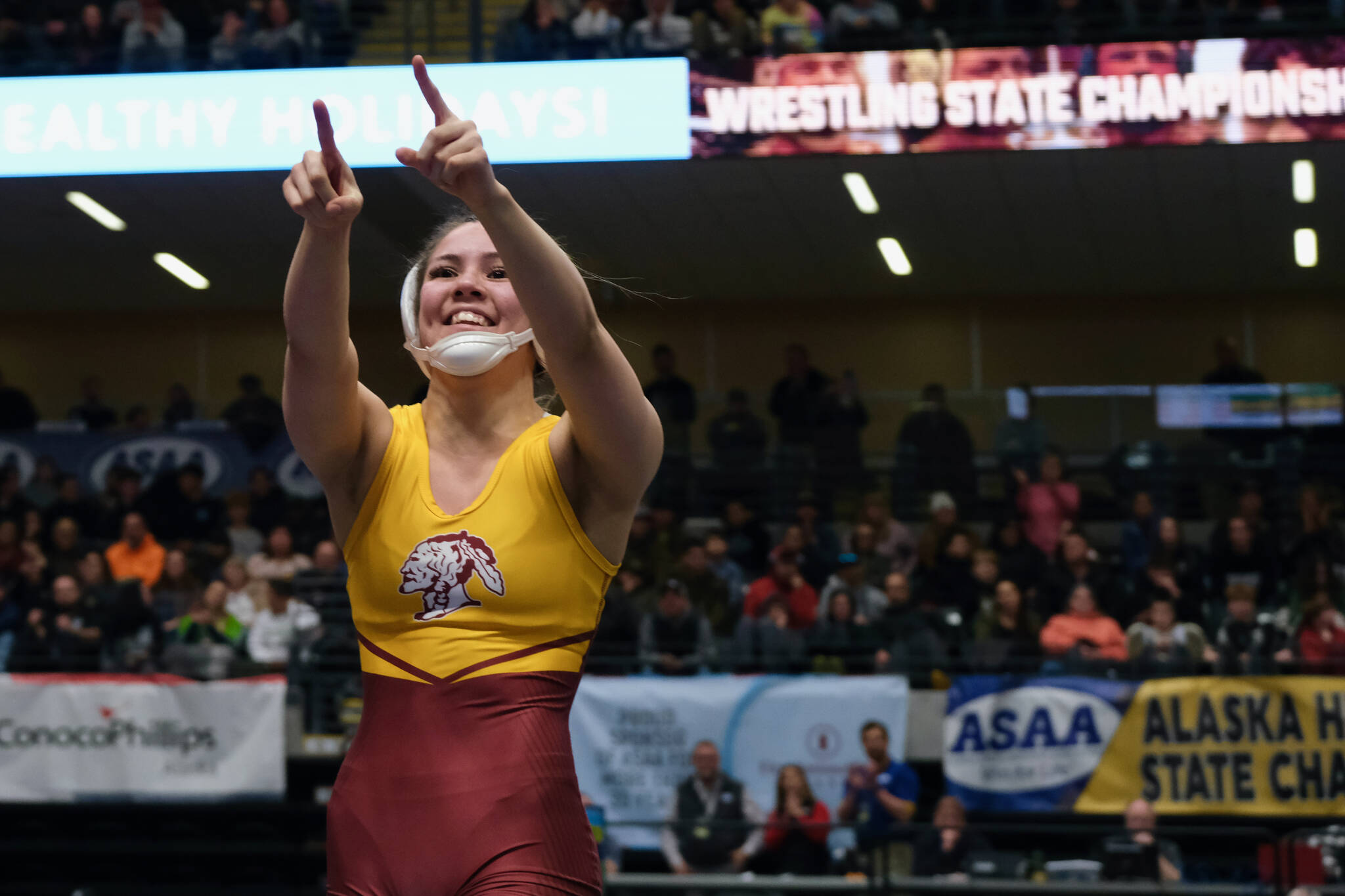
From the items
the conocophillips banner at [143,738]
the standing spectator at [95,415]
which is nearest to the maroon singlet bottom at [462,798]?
the conocophillips banner at [143,738]

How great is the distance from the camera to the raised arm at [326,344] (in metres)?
2.25

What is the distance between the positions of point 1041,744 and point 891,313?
37.1 feet

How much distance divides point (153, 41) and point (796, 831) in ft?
30.9

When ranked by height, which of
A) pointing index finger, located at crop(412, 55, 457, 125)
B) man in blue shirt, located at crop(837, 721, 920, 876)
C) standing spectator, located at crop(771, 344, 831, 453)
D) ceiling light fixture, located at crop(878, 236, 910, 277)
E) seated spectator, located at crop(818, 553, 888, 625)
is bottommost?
man in blue shirt, located at crop(837, 721, 920, 876)

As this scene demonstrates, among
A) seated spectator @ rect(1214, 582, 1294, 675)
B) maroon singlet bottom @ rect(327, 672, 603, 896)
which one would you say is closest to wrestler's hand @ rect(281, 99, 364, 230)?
maroon singlet bottom @ rect(327, 672, 603, 896)

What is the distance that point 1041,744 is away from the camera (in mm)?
10742

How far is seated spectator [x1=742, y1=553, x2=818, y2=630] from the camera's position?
1235 centimetres

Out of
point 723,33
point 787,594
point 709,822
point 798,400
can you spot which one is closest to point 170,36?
point 723,33

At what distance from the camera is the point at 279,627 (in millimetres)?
12391

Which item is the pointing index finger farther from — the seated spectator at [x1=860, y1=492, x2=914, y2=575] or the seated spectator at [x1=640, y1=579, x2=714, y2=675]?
the seated spectator at [x1=860, y1=492, x2=914, y2=575]

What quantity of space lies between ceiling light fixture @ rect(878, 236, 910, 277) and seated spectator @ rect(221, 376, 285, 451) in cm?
697

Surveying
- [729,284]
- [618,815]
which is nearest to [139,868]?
[618,815]

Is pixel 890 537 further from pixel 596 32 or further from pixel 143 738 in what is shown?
pixel 143 738

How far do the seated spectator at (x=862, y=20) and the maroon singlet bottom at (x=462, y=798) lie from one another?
11.4 metres
